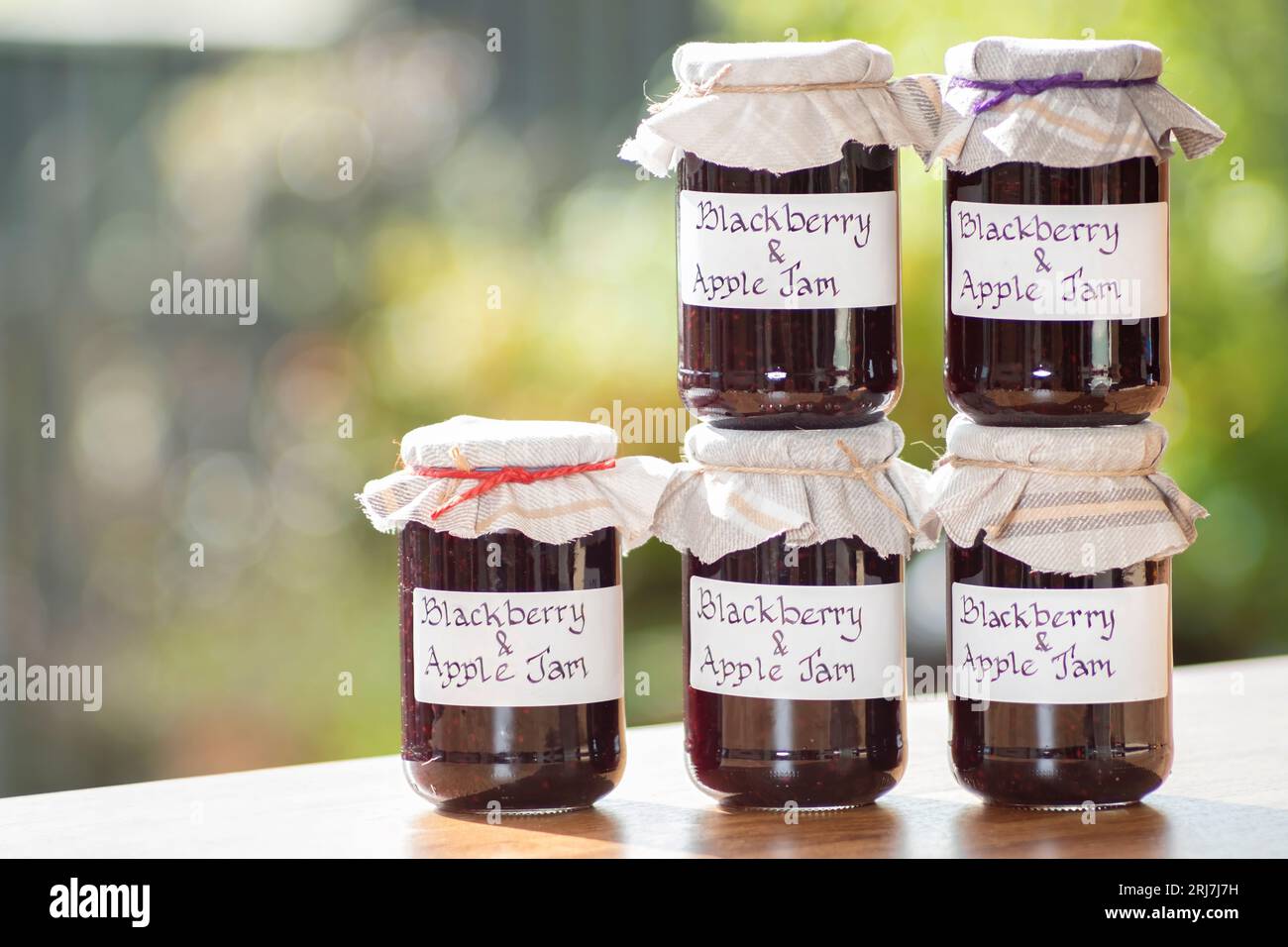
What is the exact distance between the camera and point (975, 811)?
35.0 inches

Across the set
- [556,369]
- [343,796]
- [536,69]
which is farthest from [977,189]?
[536,69]

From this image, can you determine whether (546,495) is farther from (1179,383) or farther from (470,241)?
(1179,383)

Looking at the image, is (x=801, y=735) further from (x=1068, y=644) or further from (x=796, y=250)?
(x=796, y=250)

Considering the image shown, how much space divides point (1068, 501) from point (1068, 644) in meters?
0.07

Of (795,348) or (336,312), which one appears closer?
(795,348)

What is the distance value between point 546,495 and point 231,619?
4.97 ft

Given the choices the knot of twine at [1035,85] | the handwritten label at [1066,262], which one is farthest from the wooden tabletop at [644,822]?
the knot of twine at [1035,85]

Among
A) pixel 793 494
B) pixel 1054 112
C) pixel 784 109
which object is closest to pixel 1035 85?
pixel 1054 112

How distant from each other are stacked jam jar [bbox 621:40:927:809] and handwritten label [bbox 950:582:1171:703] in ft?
0.16

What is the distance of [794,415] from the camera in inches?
35.3

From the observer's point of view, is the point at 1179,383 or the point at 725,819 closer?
the point at 725,819

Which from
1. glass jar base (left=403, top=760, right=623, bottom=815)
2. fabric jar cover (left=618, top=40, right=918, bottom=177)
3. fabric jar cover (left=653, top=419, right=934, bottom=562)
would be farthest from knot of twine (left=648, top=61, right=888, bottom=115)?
glass jar base (left=403, top=760, right=623, bottom=815)

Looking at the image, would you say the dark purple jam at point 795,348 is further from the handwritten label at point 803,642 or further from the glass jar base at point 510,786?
the glass jar base at point 510,786

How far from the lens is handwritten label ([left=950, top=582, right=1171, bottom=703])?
2.85 feet
